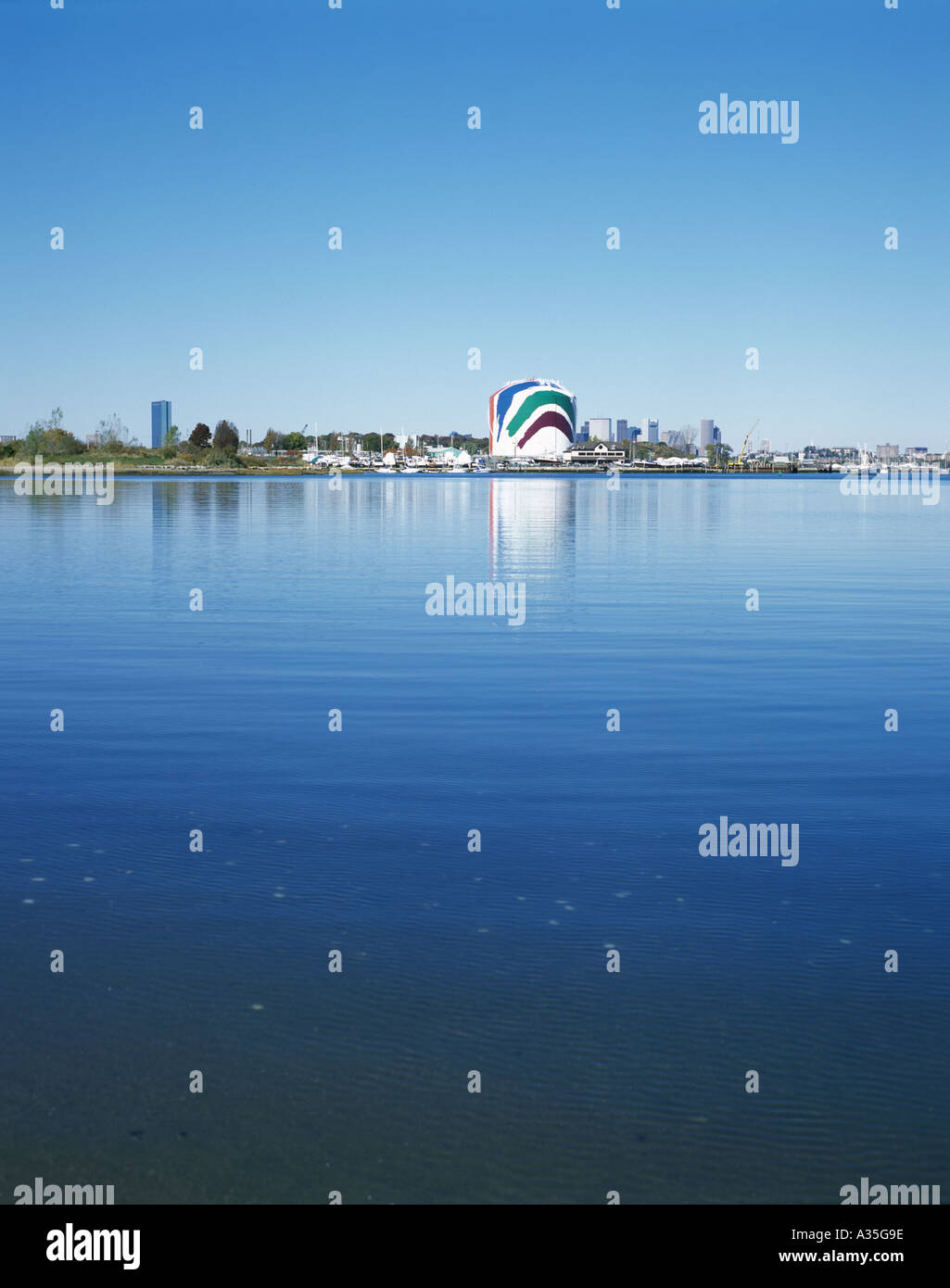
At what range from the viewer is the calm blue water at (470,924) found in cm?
666

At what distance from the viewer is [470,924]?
965 cm

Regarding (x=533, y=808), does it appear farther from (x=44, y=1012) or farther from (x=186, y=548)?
(x=186, y=548)

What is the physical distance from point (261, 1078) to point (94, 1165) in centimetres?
108

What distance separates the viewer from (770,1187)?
20.8 ft

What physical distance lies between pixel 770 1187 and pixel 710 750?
975 cm

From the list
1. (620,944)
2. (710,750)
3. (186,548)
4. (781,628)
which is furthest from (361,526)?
(620,944)

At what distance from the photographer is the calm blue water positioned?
6.66 m

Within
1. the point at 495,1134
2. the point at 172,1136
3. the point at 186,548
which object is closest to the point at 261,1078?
the point at 172,1136

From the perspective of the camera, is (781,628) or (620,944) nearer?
(620,944)

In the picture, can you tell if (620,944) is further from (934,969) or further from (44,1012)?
(44,1012)
